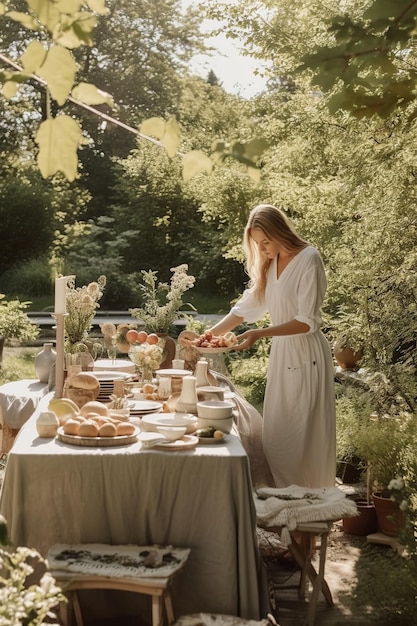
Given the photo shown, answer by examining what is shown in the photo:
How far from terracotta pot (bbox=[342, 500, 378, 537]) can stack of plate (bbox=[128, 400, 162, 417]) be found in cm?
144

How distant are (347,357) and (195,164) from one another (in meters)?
5.50

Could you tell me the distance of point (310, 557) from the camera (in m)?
3.18

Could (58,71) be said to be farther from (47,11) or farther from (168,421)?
(168,421)

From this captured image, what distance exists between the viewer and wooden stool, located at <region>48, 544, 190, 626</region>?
95.3 inches

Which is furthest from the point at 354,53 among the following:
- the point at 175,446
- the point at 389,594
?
the point at 389,594

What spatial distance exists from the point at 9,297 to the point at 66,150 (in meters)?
14.3

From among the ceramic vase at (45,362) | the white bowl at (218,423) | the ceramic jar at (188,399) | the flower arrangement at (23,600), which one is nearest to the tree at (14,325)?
the ceramic vase at (45,362)

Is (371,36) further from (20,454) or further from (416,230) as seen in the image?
(416,230)

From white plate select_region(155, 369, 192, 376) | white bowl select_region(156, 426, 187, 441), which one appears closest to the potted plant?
white plate select_region(155, 369, 192, 376)

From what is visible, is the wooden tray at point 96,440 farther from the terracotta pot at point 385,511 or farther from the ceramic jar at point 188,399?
the terracotta pot at point 385,511

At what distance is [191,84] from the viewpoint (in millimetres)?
22344

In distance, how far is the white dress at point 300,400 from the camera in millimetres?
3750

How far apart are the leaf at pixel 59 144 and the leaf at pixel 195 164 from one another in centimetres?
16

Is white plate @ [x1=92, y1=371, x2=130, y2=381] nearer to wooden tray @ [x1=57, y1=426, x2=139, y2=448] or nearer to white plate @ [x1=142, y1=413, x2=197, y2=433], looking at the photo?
white plate @ [x1=142, y1=413, x2=197, y2=433]
